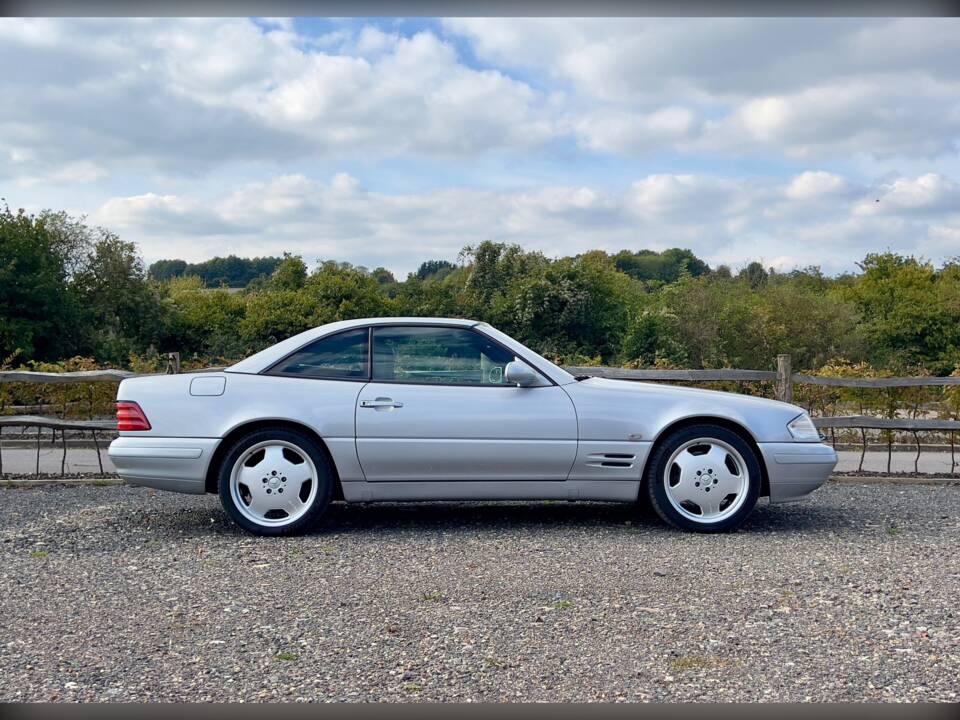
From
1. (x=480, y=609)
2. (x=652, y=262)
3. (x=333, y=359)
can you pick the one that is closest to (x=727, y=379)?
(x=333, y=359)

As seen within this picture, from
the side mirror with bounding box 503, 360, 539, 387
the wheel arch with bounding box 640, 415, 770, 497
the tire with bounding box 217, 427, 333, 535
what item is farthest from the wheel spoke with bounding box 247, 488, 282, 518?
the wheel arch with bounding box 640, 415, 770, 497

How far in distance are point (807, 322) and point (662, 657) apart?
43405 mm

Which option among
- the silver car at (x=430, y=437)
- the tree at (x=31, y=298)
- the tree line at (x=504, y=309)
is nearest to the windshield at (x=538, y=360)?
the silver car at (x=430, y=437)

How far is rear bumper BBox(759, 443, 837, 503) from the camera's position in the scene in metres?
6.90

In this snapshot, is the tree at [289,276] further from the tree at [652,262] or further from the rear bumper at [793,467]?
the rear bumper at [793,467]

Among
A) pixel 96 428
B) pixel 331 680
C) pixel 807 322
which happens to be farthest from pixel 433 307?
pixel 331 680

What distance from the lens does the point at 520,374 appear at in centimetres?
676

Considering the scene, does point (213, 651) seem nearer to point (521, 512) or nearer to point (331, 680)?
point (331, 680)

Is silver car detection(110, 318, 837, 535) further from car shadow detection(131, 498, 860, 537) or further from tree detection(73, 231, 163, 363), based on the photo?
tree detection(73, 231, 163, 363)

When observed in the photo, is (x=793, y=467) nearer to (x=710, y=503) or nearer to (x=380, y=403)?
(x=710, y=503)

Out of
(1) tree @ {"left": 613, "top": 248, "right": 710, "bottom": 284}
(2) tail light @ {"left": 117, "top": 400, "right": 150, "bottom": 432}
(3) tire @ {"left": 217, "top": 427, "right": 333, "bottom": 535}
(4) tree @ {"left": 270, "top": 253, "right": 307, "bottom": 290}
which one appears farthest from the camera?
(1) tree @ {"left": 613, "top": 248, "right": 710, "bottom": 284}

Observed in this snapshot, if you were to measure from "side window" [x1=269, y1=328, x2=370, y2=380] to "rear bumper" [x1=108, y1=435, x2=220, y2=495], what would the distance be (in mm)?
742

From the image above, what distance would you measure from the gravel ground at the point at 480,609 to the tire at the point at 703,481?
203 mm

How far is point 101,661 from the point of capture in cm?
416
